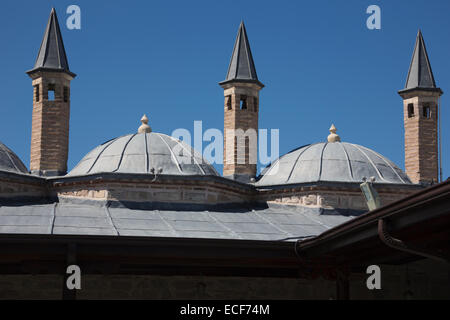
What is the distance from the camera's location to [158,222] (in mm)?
14219

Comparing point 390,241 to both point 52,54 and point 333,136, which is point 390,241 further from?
point 52,54

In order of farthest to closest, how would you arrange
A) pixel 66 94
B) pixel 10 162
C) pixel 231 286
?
pixel 66 94 < pixel 10 162 < pixel 231 286

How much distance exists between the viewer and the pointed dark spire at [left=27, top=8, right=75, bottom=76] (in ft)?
62.7

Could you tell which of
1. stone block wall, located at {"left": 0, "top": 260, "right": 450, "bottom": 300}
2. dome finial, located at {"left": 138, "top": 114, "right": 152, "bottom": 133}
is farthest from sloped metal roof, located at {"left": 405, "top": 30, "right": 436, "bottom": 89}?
stone block wall, located at {"left": 0, "top": 260, "right": 450, "bottom": 300}

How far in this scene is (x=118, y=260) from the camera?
11.0 meters

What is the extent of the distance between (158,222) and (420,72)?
32.5 ft

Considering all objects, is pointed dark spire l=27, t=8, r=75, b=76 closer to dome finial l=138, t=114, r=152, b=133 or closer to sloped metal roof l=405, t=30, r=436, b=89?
dome finial l=138, t=114, r=152, b=133

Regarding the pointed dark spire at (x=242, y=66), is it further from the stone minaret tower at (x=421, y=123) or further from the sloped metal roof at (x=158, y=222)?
the sloped metal roof at (x=158, y=222)

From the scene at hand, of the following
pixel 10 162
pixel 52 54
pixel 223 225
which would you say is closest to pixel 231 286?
pixel 223 225

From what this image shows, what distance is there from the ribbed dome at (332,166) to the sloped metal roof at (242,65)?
2341 millimetres

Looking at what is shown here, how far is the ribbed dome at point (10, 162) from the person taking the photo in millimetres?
17250

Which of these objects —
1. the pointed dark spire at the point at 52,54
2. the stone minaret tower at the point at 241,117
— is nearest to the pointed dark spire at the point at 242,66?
the stone minaret tower at the point at 241,117
